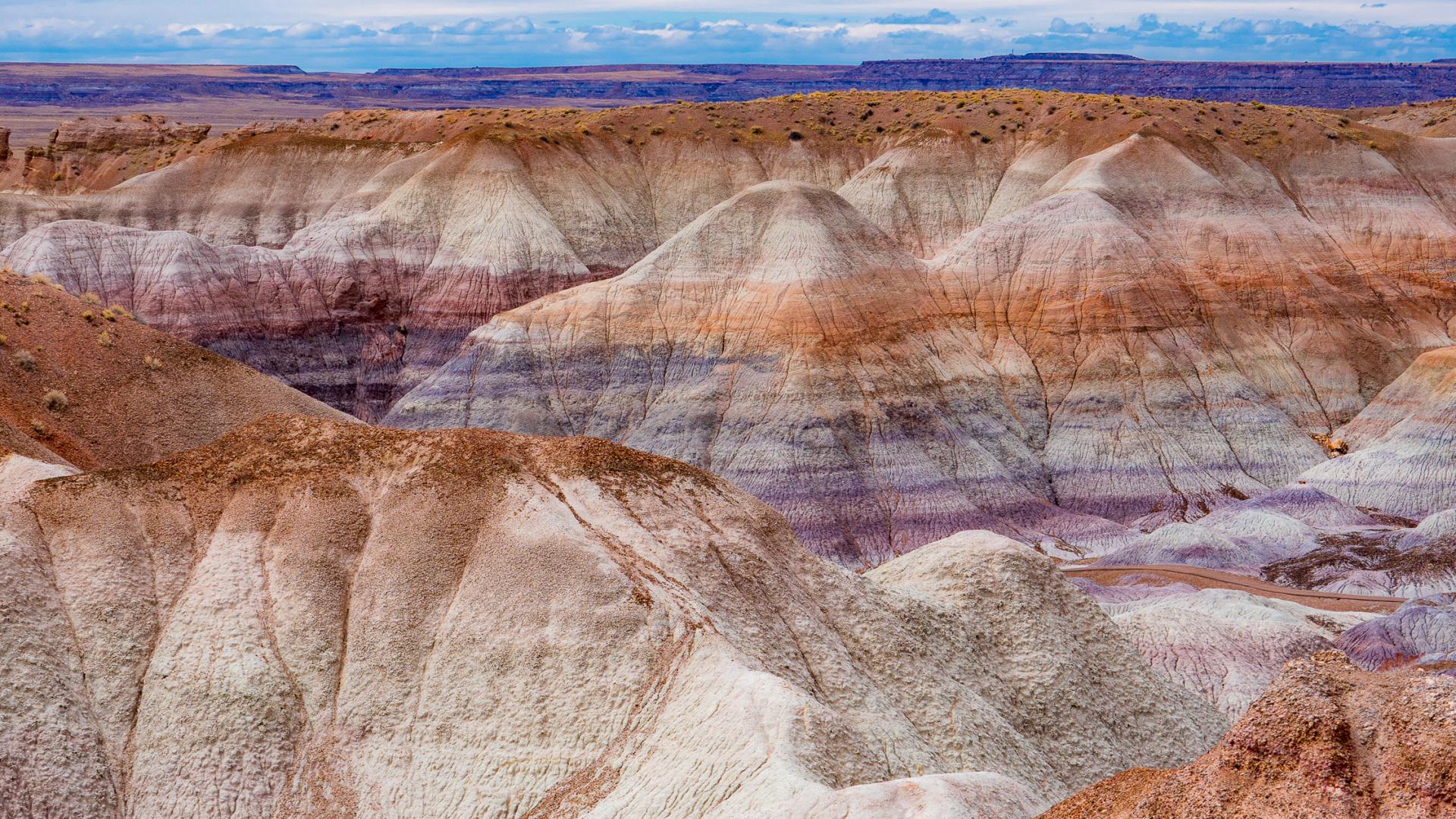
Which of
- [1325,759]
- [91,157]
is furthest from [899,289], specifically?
[91,157]

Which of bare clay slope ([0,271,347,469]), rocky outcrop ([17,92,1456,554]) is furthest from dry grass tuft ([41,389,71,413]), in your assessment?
rocky outcrop ([17,92,1456,554])

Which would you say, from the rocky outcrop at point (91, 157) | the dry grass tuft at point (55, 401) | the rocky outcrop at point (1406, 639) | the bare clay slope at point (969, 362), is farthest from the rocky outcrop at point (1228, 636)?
the rocky outcrop at point (91, 157)

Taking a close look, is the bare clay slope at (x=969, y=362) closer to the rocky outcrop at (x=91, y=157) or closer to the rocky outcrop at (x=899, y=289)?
the rocky outcrop at (x=899, y=289)

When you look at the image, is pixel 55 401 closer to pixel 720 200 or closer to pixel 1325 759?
pixel 1325 759

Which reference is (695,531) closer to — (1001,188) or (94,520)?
(94,520)

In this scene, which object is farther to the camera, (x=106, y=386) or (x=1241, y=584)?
(x=1241, y=584)
